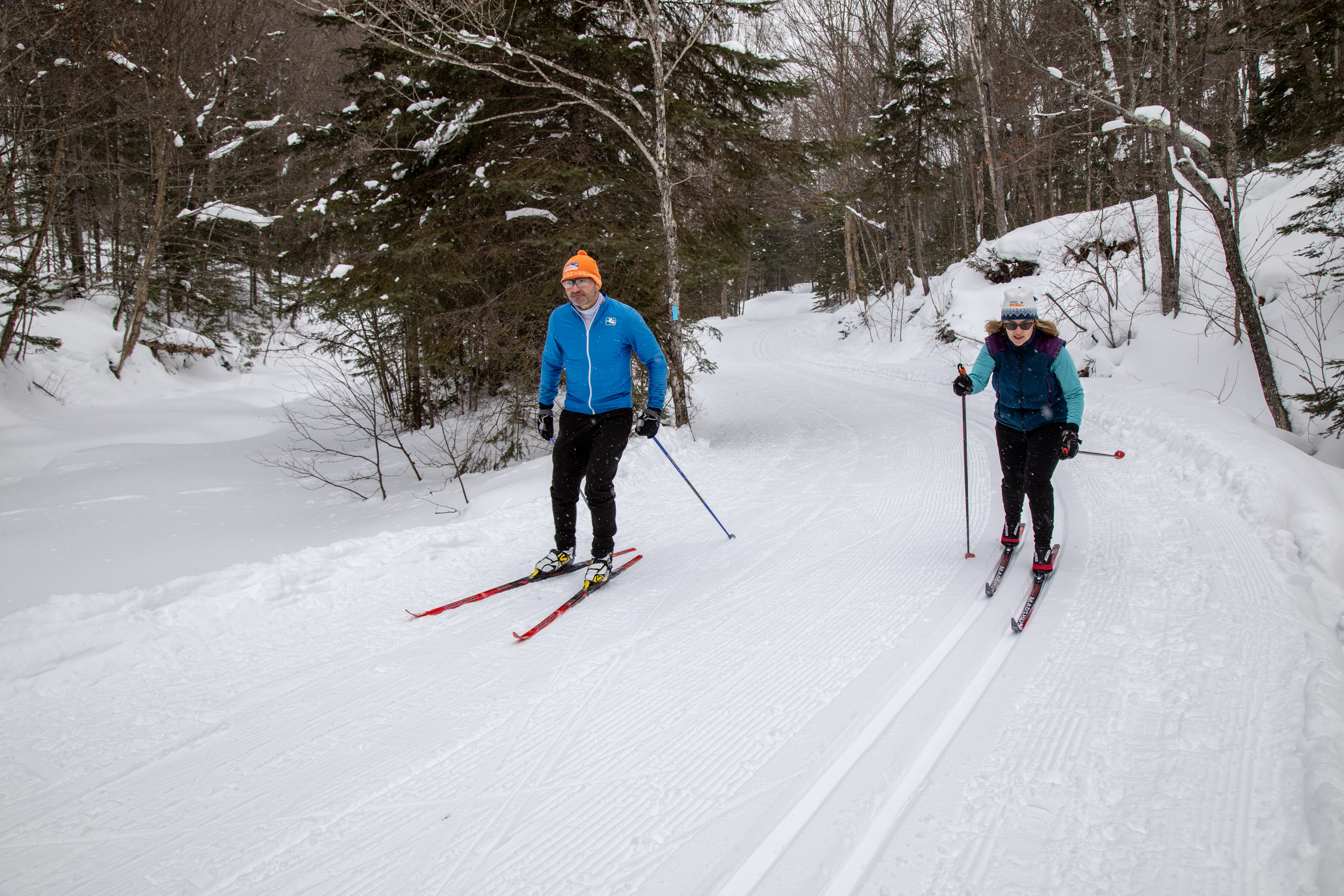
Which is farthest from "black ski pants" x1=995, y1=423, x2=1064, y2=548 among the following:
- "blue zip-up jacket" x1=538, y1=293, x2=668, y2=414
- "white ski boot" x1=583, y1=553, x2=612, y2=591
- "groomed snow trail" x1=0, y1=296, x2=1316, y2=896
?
"white ski boot" x1=583, y1=553, x2=612, y2=591

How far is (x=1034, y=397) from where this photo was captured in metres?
4.21

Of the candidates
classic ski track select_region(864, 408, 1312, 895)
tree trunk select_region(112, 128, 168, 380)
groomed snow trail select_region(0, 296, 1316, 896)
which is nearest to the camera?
classic ski track select_region(864, 408, 1312, 895)

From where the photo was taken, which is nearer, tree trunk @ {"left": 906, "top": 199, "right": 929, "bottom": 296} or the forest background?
the forest background

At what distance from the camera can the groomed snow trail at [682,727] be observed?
2047 mm

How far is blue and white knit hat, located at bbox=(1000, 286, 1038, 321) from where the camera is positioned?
161 inches

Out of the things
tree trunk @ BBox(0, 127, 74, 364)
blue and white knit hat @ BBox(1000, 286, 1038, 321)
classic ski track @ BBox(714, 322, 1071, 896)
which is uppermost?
tree trunk @ BBox(0, 127, 74, 364)

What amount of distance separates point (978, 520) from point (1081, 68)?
2175cm

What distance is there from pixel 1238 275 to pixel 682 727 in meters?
10.1

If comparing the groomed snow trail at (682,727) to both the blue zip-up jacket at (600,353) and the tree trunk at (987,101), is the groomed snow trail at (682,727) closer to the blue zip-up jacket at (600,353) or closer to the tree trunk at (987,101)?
the blue zip-up jacket at (600,353)

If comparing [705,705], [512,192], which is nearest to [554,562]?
[705,705]

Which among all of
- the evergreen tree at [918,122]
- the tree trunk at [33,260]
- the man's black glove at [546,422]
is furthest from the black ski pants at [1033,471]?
the evergreen tree at [918,122]

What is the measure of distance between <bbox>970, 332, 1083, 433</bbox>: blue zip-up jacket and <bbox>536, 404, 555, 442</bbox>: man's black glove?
2898 mm

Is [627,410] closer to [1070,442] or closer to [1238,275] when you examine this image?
[1070,442]

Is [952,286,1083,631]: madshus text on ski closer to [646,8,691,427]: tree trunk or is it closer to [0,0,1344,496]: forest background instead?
[646,8,691,427]: tree trunk
